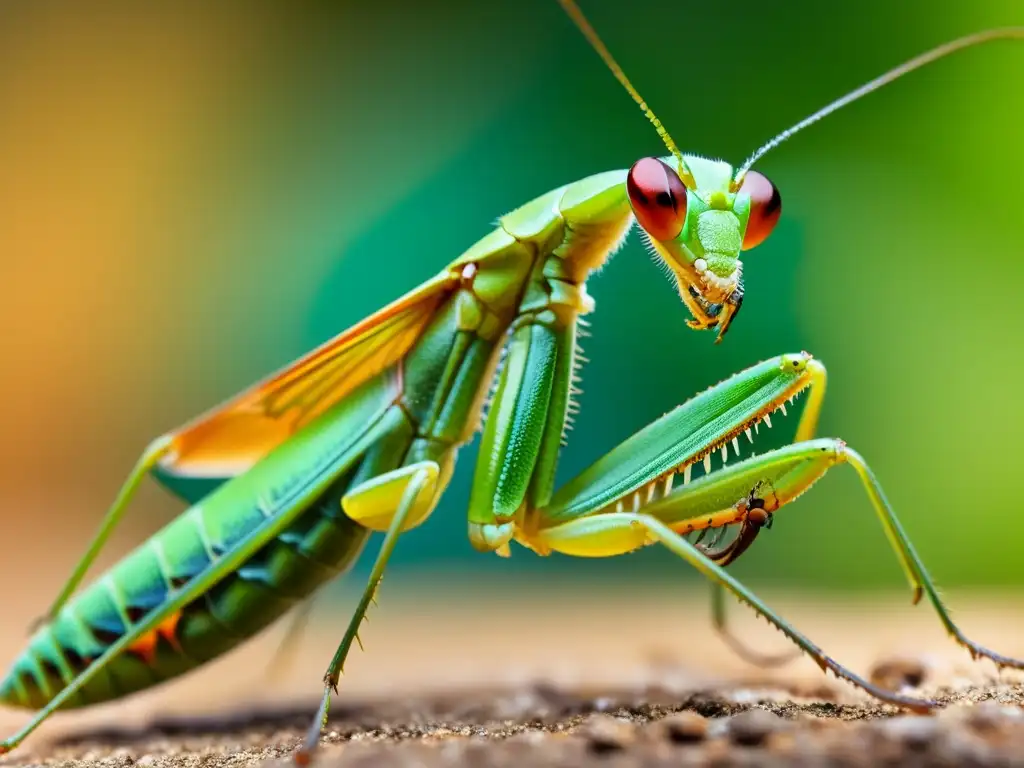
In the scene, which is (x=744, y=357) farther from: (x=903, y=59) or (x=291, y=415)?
(x=291, y=415)

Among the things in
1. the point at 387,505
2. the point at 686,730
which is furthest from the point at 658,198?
the point at 686,730

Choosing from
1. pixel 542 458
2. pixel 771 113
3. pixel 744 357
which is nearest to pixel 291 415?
pixel 542 458

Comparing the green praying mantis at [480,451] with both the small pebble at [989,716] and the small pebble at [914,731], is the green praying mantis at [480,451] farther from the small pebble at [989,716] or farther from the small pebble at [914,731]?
the small pebble at [914,731]

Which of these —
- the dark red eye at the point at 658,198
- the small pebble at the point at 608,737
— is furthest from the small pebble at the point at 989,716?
the dark red eye at the point at 658,198

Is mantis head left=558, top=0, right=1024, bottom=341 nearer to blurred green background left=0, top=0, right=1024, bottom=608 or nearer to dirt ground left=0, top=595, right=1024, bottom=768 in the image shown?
dirt ground left=0, top=595, right=1024, bottom=768

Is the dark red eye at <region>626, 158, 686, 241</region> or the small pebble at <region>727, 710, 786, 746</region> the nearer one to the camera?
the small pebble at <region>727, 710, 786, 746</region>

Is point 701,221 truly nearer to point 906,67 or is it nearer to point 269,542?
point 906,67

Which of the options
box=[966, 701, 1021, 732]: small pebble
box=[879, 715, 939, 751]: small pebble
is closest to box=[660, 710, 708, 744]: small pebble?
box=[879, 715, 939, 751]: small pebble

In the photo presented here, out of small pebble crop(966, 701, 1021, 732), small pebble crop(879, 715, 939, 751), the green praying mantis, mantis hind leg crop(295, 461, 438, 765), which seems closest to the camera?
small pebble crop(879, 715, 939, 751)
